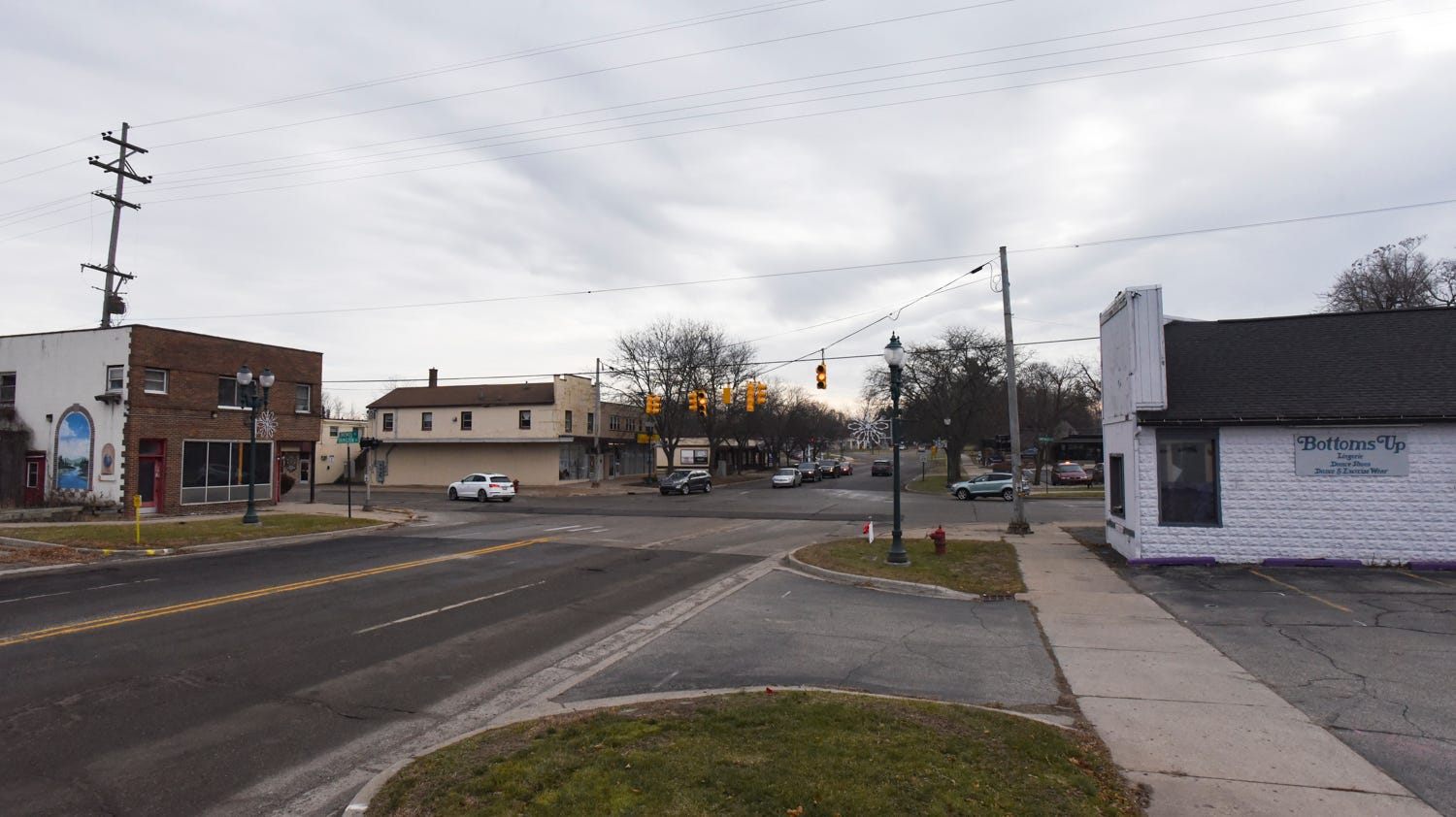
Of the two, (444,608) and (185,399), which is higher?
(185,399)

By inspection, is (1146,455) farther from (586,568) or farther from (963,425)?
(963,425)

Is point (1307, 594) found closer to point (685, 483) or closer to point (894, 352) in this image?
point (894, 352)

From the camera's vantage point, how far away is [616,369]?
5362cm

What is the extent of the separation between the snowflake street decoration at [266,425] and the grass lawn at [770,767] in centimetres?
2958

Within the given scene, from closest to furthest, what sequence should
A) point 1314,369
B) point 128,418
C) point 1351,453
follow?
point 1351,453 < point 1314,369 < point 128,418

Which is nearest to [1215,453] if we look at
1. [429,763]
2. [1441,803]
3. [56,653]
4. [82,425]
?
[1441,803]

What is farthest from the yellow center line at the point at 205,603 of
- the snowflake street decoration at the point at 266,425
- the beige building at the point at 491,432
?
the beige building at the point at 491,432

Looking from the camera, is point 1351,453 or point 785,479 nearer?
point 1351,453

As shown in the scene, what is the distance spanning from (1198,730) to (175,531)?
78.9 ft

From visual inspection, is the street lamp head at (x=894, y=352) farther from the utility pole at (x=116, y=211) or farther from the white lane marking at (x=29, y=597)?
the utility pole at (x=116, y=211)

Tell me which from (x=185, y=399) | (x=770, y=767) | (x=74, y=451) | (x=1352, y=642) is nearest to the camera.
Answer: (x=770, y=767)

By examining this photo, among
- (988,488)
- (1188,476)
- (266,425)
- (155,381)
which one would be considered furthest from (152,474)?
(988,488)

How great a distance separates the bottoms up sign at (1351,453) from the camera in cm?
1452

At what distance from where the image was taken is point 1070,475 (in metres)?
49.5
